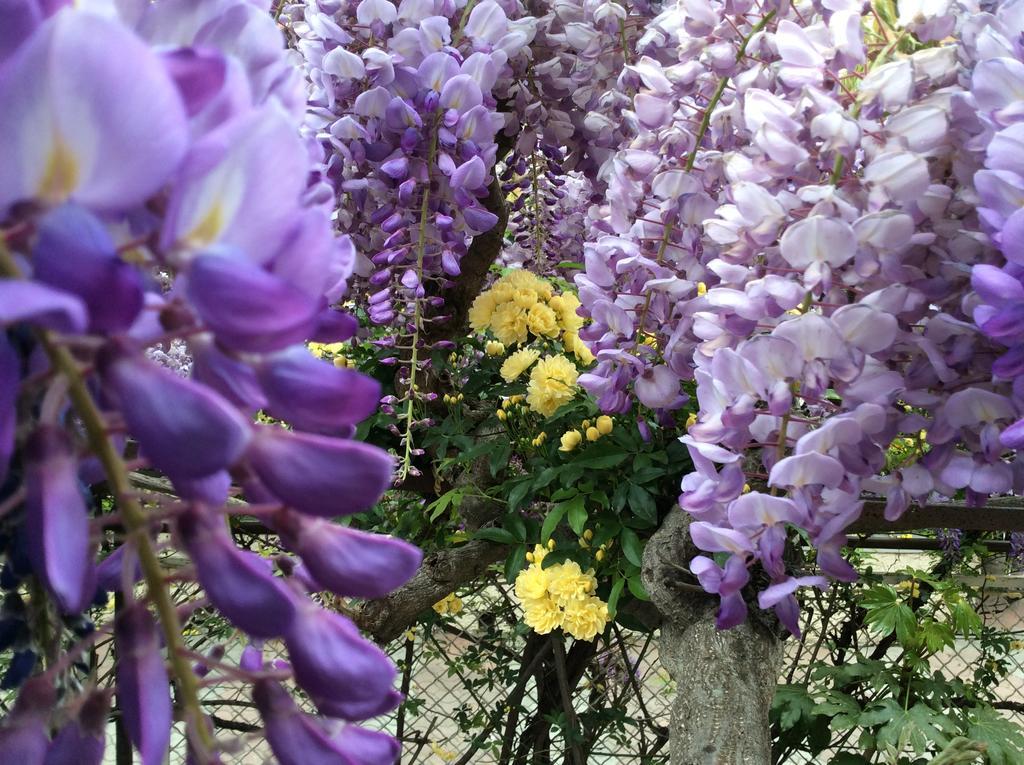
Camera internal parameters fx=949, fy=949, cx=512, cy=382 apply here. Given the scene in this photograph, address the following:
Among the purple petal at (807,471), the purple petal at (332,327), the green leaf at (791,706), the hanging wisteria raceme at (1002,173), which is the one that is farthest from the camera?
the green leaf at (791,706)

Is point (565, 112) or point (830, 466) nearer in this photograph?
point (830, 466)

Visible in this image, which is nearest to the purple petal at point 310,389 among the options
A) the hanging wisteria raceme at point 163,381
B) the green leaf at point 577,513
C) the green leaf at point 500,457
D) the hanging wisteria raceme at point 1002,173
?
the hanging wisteria raceme at point 163,381

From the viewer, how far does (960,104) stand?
0.58 meters

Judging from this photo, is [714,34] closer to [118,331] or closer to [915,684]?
[118,331]

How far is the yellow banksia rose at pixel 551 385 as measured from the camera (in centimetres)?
109

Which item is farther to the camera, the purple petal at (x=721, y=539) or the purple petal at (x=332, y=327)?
the purple petal at (x=721, y=539)

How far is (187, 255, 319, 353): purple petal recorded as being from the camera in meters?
0.17

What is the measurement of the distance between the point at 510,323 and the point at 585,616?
1.24 feet

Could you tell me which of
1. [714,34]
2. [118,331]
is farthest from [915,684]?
[118,331]

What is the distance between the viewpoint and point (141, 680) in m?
0.20

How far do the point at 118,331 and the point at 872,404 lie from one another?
496 mm

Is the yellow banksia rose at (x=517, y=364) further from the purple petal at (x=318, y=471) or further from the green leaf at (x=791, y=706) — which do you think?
the purple petal at (x=318, y=471)

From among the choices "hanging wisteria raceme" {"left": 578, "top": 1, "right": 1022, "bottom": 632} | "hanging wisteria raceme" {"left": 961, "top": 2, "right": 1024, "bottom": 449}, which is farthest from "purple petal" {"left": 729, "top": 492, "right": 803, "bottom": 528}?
"hanging wisteria raceme" {"left": 961, "top": 2, "right": 1024, "bottom": 449}

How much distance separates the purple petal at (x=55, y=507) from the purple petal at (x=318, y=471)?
1.3 inches
